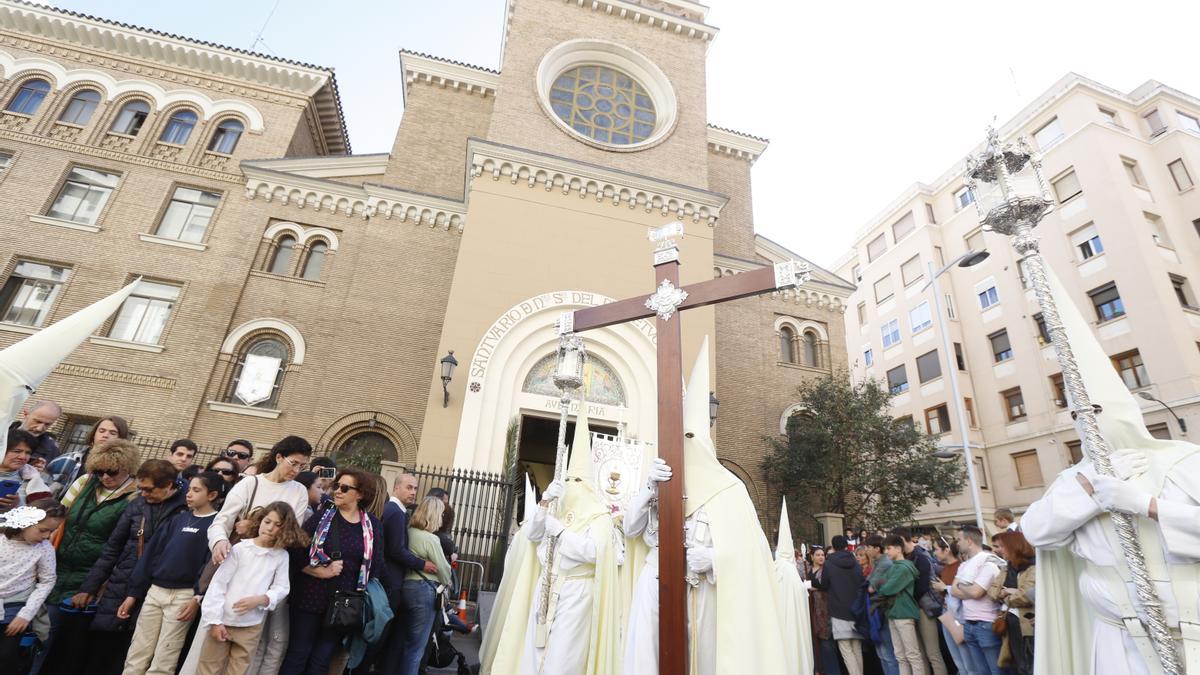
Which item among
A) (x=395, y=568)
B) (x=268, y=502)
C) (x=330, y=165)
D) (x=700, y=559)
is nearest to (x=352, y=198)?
(x=330, y=165)

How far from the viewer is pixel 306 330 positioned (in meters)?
14.0

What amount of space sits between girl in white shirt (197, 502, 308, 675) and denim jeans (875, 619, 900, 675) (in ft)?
19.3

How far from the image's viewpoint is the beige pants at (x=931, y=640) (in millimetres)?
5742

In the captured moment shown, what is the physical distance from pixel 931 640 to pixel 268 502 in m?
6.49

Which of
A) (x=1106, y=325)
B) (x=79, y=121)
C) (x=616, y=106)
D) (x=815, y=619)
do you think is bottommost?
(x=815, y=619)

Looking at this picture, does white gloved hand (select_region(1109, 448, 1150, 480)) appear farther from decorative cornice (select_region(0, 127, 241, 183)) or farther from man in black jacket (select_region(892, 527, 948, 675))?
decorative cornice (select_region(0, 127, 241, 183))

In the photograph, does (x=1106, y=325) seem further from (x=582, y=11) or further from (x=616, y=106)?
(x=582, y=11)

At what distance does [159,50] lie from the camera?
16.6m

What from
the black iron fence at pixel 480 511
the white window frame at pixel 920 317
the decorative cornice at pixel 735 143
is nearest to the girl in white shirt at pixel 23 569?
the black iron fence at pixel 480 511

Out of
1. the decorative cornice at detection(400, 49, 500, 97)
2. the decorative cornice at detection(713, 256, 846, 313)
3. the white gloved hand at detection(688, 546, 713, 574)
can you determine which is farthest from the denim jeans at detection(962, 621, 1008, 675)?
the decorative cornice at detection(400, 49, 500, 97)

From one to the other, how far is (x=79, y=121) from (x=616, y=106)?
15.2 meters

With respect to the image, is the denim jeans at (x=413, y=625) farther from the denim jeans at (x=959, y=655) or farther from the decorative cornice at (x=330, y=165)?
the decorative cornice at (x=330, y=165)

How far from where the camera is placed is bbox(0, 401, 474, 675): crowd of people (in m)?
3.75

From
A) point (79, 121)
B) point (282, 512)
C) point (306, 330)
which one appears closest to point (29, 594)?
point (282, 512)
